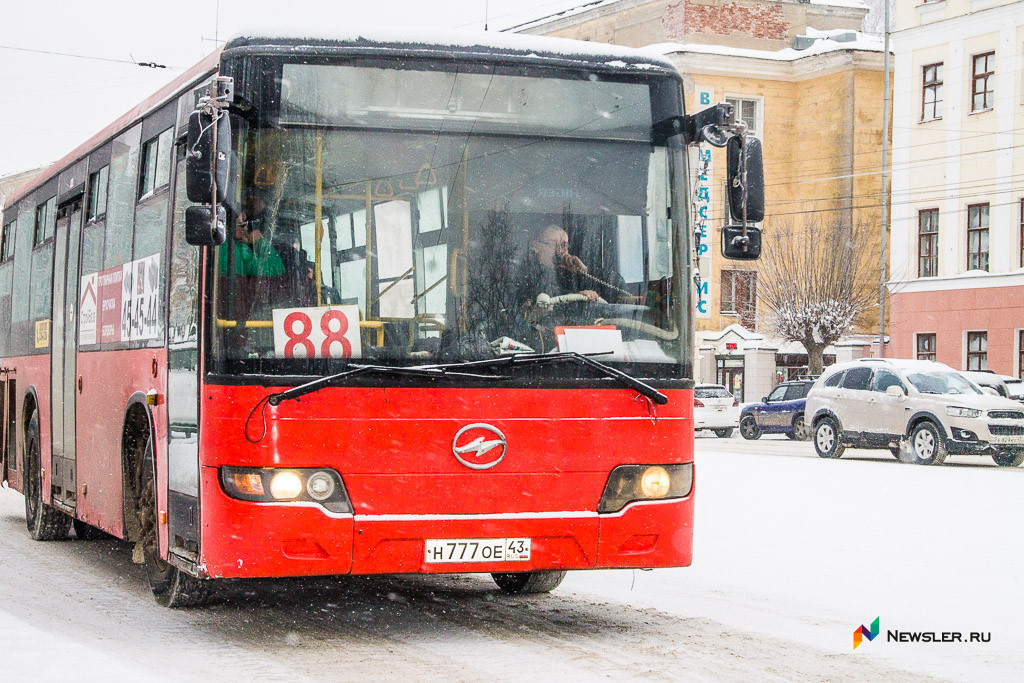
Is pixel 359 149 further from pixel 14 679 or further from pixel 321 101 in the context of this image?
pixel 14 679

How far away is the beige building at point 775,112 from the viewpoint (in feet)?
186

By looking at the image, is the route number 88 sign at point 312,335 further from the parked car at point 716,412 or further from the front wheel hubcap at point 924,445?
the parked car at point 716,412

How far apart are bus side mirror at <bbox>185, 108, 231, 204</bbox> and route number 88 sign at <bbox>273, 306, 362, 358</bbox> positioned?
67cm

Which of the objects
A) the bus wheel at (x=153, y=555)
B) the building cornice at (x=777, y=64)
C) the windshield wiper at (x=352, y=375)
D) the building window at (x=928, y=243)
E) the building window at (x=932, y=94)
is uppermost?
the building cornice at (x=777, y=64)

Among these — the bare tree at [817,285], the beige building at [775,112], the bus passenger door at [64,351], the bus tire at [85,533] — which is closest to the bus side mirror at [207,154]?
the bus passenger door at [64,351]

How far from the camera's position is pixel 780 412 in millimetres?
38062

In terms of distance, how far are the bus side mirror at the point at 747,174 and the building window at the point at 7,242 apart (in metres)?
8.95

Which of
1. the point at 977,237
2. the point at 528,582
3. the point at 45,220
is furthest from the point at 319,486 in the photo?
the point at 977,237

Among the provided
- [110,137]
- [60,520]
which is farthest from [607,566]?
[60,520]

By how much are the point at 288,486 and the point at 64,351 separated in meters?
4.98

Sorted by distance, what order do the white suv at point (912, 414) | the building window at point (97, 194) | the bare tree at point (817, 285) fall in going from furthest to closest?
the bare tree at point (817, 285), the white suv at point (912, 414), the building window at point (97, 194)

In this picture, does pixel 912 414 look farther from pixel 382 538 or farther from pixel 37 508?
pixel 382 538

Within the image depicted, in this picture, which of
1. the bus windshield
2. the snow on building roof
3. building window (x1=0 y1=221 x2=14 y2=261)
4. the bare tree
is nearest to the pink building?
the bare tree

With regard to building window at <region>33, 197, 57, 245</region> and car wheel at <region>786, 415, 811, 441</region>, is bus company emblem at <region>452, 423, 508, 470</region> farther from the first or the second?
car wheel at <region>786, 415, 811, 441</region>
